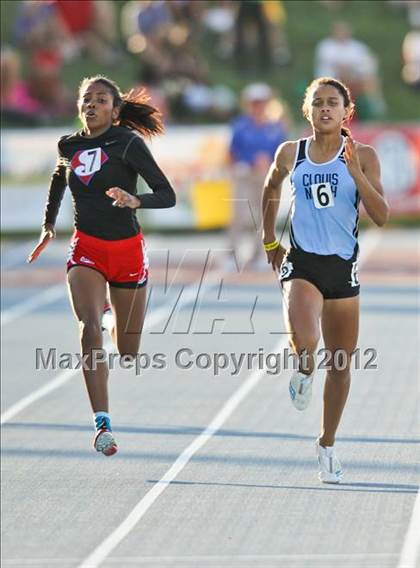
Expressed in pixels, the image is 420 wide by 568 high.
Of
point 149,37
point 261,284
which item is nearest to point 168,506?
point 261,284

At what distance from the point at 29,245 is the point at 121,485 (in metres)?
16.0

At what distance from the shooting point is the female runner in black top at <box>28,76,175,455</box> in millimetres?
8695

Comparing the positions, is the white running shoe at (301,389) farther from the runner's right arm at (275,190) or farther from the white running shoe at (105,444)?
the white running shoe at (105,444)

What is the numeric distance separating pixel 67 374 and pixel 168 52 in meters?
14.8

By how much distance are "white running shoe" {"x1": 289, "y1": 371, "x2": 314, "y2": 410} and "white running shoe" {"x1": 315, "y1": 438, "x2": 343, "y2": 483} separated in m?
0.60

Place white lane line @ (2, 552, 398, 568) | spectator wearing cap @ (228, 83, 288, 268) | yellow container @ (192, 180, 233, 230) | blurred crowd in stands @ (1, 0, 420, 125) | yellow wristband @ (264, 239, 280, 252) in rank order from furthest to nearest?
blurred crowd in stands @ (1, 0, 420, 125) → yellow container @ (192, 180, 233, 230) → spectator wearing cap @ (228, 83, 288, 268) → yellow wristband @ (264, 239, 280, 252) → white lane line @ (2, 552, 398, 568)

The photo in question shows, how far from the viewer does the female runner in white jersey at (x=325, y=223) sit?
8258 mm

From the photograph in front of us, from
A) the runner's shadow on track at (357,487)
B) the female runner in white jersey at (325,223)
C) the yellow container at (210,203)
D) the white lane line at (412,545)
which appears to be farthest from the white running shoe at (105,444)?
the yellow container at (210,203)

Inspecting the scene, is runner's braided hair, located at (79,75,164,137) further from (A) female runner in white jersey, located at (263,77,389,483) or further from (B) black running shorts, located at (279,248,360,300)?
(B) black running shorts, located at (279,248,360,300)

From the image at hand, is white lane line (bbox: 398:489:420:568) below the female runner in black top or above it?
below

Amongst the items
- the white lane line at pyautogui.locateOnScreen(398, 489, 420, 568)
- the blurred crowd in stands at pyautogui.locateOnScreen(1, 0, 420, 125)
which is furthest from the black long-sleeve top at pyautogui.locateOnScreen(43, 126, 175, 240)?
the blurred crowd in stands at pyautogui.locateOnScreen(1, 0, 420, 125)

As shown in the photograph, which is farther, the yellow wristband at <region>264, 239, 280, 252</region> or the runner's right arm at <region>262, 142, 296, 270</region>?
the yellow wristband at <region>264, 239, 280, 252</region>

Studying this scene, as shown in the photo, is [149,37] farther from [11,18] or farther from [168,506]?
[168,506]

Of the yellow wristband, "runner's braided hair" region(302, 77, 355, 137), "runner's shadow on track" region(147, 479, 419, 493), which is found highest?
"runner's braided hair" region(302, 77, 355, 137)
